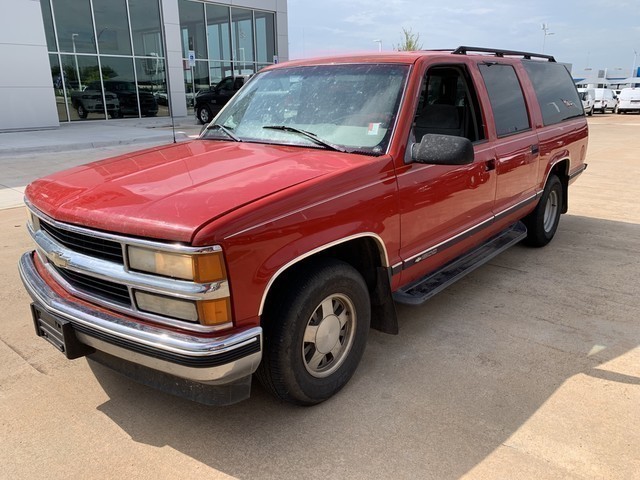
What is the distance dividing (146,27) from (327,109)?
21130 mm

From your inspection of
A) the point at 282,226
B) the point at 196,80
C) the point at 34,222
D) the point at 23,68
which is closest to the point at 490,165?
the point at 282,226

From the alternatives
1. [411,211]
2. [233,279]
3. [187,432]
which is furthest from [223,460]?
[411,211]

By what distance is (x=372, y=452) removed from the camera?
2.55 m

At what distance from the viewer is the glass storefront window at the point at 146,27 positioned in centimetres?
2114

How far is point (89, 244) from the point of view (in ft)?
8.36

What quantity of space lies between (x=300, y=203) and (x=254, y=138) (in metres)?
1.25

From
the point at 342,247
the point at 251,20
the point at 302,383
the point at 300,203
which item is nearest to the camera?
the point at 300,203

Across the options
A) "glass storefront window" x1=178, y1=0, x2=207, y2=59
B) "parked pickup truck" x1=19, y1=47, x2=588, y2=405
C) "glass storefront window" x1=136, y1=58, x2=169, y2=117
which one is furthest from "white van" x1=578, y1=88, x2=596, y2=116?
"parked pickup truck" x1=19, y1=47, x2=588, y2=405

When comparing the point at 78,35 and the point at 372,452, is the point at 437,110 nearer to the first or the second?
the point at 372,452

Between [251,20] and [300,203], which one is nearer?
[300,203]

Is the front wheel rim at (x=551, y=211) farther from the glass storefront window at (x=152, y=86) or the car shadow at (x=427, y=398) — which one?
the glass storefront window at (x=152, y=86)

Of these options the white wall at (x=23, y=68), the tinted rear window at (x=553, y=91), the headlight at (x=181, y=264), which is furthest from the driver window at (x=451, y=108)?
the white wall at (x=23, y=68)

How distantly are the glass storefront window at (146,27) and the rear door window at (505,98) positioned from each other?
20094 millimetres

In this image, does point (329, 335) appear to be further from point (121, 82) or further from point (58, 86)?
point (121, 82)
